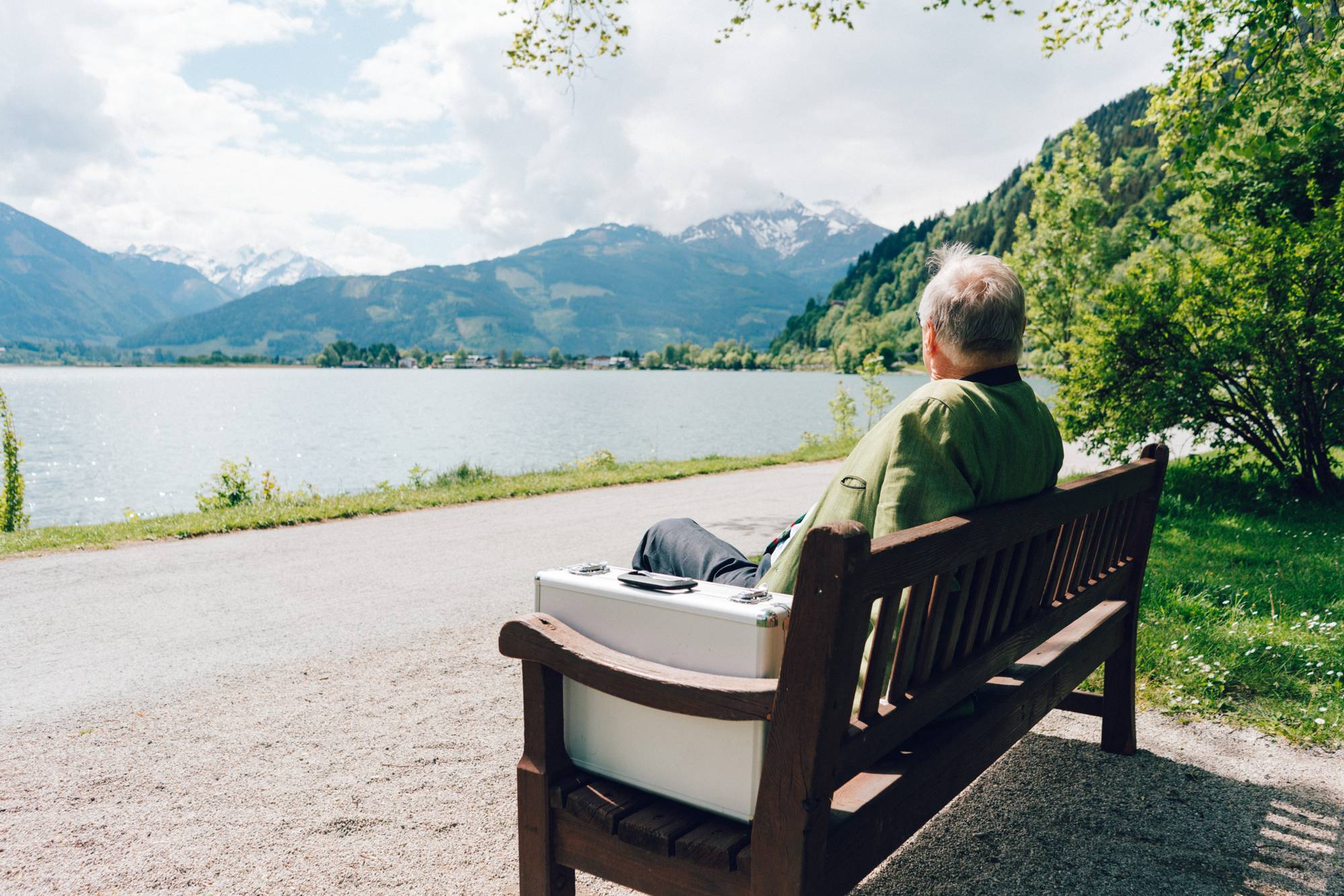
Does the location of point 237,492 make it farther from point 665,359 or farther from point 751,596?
point 665,359

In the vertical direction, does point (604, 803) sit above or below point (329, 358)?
below

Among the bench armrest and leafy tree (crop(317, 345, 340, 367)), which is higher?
leafy tree (crop(317, 345, 340, 367))

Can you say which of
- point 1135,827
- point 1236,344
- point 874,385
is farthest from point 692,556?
point 874,385

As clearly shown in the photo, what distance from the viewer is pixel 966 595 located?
226 centimetres

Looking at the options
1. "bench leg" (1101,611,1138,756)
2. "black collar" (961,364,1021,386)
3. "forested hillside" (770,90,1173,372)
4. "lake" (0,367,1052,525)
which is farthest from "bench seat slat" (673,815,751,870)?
"forested hillside" (770,90,1173,372)

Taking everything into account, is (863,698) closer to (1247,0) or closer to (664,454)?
(1247,0)

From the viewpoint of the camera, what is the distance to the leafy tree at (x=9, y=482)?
1068 centimetres

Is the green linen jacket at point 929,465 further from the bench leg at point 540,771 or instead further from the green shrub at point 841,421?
the green shrub at point 841,421

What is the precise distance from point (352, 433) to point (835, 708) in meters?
42.4

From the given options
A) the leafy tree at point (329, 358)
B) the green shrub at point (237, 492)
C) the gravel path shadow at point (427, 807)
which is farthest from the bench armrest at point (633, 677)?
the leafy tree at point (329, 358)

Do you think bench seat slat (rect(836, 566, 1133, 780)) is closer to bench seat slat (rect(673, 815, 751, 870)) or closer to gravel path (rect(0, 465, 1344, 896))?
bench seat slat (rect(673, 815, 751, 870))

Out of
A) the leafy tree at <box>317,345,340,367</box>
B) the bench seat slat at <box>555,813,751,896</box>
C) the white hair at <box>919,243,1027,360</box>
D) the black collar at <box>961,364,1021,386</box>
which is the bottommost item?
the bench seat slat at <box>555,813,751,896</box>

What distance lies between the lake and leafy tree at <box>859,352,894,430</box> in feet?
18.3

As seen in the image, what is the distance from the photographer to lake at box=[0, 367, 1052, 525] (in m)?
24.4
